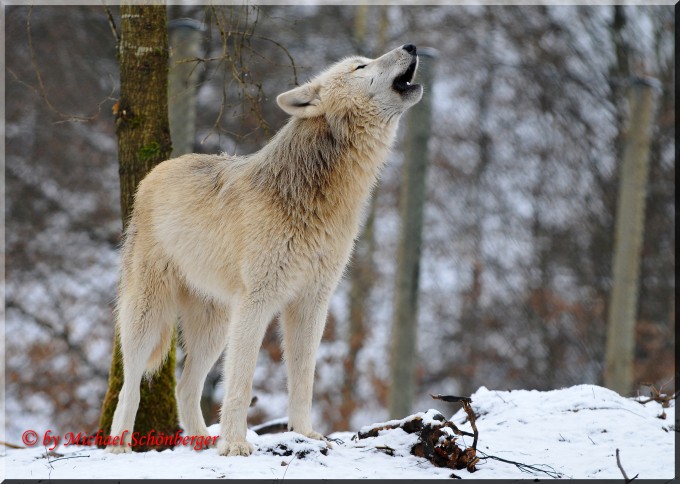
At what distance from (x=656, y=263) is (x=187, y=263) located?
10.6 m

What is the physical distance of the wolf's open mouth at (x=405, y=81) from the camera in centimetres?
484

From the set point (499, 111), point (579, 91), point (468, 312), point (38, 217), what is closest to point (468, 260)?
point (468, 312)

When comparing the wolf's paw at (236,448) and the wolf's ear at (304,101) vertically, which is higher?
the wolf's ear at (304,101)

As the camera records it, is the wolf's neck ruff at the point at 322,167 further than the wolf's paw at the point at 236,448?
Yes

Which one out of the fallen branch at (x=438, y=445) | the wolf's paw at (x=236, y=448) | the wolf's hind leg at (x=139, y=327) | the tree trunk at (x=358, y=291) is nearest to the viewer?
the fallen branch at (x=438, y=445)

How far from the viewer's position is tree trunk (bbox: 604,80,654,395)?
384 inches

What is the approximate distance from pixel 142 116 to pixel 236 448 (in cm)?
256

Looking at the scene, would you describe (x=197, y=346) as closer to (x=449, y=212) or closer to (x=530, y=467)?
(x=530, y=467)

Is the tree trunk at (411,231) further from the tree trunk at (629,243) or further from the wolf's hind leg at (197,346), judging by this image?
the tree trunk at (629,243)

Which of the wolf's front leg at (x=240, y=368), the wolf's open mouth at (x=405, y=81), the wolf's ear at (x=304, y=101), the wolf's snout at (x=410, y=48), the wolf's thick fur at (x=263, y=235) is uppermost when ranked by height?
the wolf's snout at (x=410, y=48)

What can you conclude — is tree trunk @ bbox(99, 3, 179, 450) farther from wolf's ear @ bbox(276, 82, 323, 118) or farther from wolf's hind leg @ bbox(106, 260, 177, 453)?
wolf's ear @ bbox(276, 82, 323, 118)

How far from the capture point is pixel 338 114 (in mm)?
4879

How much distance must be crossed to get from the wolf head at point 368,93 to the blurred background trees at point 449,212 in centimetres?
706

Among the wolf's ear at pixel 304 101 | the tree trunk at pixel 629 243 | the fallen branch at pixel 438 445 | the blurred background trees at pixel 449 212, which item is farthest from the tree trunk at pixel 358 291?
the fallen branch at pixel 438 445
